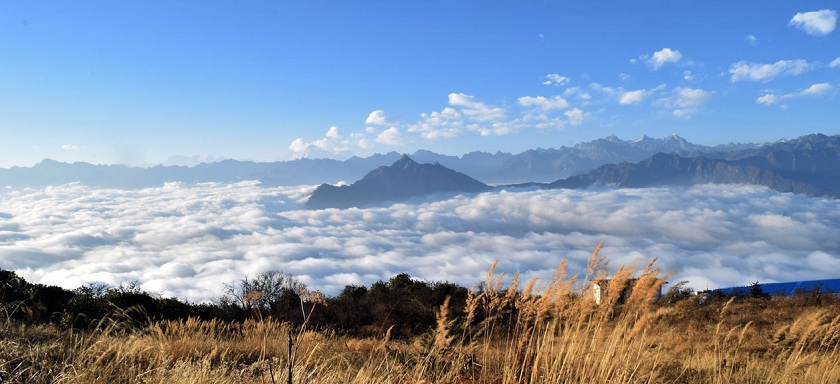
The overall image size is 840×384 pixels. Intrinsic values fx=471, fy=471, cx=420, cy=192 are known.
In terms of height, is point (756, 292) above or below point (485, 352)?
below

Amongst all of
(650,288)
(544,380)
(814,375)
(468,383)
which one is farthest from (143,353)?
(814,375)

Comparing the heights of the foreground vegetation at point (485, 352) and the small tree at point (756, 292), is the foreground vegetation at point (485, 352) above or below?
above

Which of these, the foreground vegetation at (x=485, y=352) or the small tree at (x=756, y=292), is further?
the small tree at (x=756, y=292)

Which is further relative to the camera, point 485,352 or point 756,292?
point 756,292

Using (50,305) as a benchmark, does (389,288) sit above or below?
below

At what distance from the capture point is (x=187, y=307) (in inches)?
717

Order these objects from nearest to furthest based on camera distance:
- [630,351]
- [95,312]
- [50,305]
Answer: [630,351], [95,312], [50,305]

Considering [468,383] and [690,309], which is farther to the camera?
[690,309]

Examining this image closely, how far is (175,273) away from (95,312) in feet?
680

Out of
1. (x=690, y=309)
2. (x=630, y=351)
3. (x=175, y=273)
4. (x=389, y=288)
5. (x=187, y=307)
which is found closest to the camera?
(x=630, y=351)

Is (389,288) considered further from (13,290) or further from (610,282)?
(610,282)

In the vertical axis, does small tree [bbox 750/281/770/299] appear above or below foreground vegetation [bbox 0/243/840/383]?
below

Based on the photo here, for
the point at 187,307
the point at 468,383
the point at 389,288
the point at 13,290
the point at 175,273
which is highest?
the point at 468,383

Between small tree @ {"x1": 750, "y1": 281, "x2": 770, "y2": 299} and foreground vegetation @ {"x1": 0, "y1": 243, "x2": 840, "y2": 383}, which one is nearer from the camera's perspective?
foreground vegetation @ {"x1": 0, "y1": 243, "x2": 840, "y2": 383}
